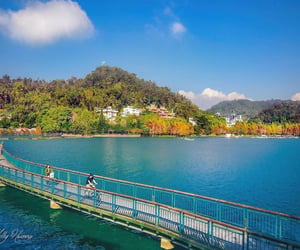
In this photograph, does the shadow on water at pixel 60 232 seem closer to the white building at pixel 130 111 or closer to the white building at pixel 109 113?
the white building at pixel 109 113

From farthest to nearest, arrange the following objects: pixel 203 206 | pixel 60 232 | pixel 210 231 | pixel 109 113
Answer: pixel 109 113 < pixel 203 206 < pixel 60 232 < pixel 210 231

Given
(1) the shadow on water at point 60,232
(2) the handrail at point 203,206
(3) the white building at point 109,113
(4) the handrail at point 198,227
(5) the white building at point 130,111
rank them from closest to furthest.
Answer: (4) the handrail at point 198,227 < (1) the shadow on water at point 60,232 < (2) the handrail at point 203,206 < (3) the white building at point 109,113 < (5) the white building at point 130,111

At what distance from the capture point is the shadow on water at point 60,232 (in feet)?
53.8

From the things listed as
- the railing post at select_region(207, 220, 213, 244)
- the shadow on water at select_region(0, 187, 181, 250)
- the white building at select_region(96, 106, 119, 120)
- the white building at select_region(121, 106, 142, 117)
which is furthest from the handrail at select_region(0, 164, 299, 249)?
the white building at select_region(121, 106, 142, 117)

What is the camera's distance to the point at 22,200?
25453 mm

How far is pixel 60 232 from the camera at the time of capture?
18.2 metres

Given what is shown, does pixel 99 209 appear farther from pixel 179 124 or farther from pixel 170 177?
pixel 179 124

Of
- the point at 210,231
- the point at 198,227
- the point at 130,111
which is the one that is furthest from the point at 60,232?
the point at 130,111

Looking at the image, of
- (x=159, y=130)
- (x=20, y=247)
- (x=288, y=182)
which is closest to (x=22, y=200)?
(x=20, y=247)

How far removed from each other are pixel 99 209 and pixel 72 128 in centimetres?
13846

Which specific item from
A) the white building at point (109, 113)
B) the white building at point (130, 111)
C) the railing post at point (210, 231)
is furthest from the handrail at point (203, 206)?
the white building at point (130, 111)

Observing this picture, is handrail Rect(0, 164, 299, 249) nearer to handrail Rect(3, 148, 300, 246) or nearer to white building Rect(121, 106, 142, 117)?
handrail Rect(3, 148, 300, 246)

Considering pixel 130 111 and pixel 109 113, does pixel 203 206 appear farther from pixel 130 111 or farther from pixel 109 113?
pixel 130 111

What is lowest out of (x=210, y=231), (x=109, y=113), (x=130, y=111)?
(x=210, y=231)
